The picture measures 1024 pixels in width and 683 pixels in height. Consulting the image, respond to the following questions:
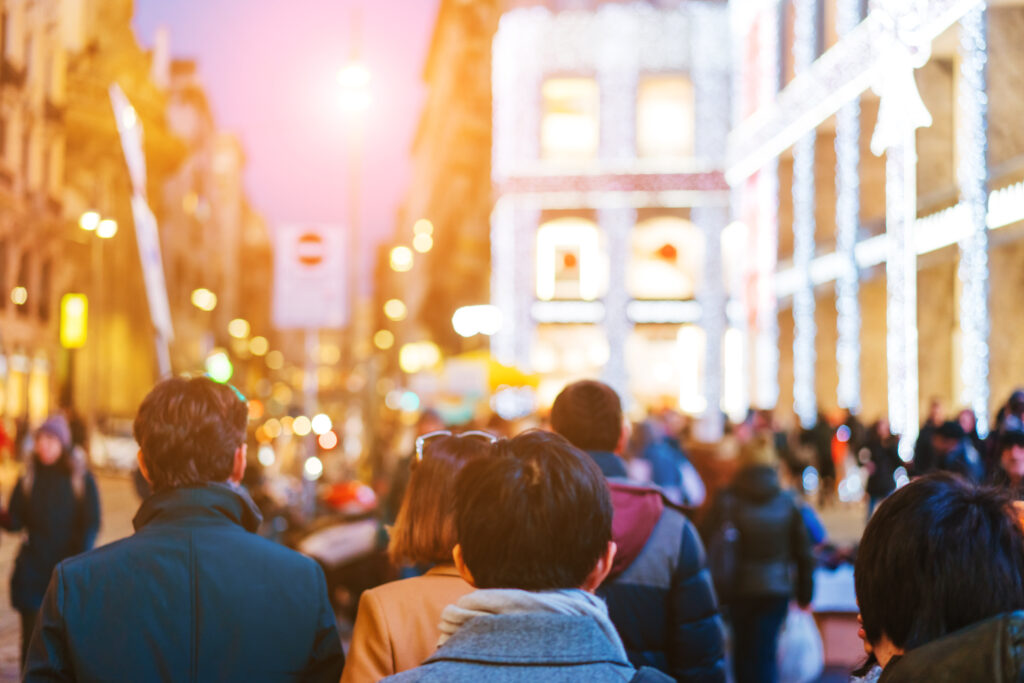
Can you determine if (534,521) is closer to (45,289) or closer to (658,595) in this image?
(658,595)

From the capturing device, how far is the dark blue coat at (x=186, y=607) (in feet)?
11.0

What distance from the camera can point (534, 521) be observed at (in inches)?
98.5

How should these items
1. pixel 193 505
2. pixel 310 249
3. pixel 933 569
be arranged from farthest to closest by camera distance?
1. pixel 310 249
2. pixel 193 505
3. pixel 933 569

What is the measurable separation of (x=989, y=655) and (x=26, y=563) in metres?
6.89

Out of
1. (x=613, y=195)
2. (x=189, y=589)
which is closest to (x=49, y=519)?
(x=189, y=589)

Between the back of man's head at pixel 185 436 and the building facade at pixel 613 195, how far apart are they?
36841mm

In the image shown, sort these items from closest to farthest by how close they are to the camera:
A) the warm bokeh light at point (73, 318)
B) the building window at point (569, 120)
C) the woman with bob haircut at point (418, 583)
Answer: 1. the woman with bob haircut at point (418, 583)
2. the warm bokeh light at point (73, 318)
3. the building window at point (569, 120)

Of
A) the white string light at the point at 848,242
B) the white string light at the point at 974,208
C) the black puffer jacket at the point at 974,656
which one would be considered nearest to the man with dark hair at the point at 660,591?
the black puffer jacket at the point at 974,656

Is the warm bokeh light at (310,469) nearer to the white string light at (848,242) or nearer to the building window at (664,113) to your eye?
the white string light at (848,242)

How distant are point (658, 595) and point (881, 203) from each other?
81.3ft

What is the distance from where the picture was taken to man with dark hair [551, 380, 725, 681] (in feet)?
15.0

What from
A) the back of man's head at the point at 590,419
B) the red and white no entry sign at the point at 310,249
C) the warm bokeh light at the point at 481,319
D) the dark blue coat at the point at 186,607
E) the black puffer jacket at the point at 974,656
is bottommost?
the dark blue coat at the point at 186,607

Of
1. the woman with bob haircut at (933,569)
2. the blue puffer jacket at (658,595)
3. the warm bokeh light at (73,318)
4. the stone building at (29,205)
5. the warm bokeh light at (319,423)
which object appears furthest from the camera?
the warm bokeh light at (73,318)

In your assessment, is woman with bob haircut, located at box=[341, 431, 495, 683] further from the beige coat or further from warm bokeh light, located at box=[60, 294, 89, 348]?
warm bokeh light, located at box=[60, 294, 89, 348]
